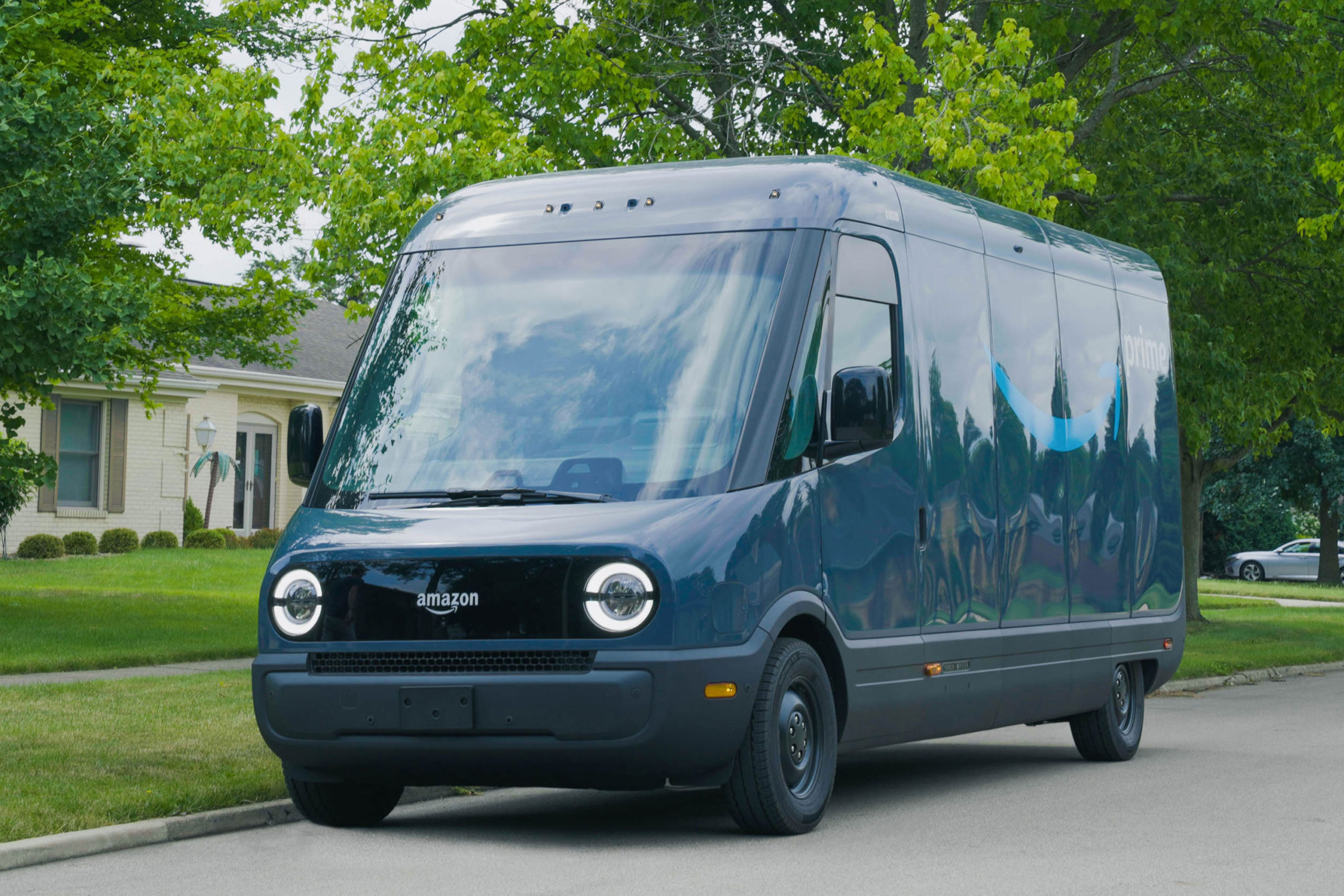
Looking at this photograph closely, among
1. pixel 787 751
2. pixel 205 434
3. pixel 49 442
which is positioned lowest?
pixel 787 751

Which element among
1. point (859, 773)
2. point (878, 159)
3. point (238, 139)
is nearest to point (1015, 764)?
point (859, 773)

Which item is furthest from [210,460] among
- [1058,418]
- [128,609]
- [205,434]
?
[1058,418]

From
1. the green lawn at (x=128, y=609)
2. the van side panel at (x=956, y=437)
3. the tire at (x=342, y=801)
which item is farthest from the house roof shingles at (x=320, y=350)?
the tire at (x=342, y=801)

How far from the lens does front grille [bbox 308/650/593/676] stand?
775 cm

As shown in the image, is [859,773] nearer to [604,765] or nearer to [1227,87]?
[604,765]

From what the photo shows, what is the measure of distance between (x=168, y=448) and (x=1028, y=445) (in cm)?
2767

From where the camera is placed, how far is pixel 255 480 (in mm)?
39781

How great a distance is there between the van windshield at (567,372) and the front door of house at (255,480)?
31.0m

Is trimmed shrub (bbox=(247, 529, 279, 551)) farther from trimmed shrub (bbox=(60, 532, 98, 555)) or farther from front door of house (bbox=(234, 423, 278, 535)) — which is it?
trimmed shrub (bbox=(60, 532, 98, 555))

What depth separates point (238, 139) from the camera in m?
16.5

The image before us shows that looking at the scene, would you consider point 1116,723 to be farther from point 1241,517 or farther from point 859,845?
point 1241,517

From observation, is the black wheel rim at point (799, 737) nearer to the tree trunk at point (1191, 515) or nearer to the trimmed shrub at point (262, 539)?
the tree trunk at point (1191, 515)

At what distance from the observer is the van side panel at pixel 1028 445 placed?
10.4m

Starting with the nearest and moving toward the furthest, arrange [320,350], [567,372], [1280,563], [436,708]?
[436,708] < [567,372] < [320,350] < [1280,563]
